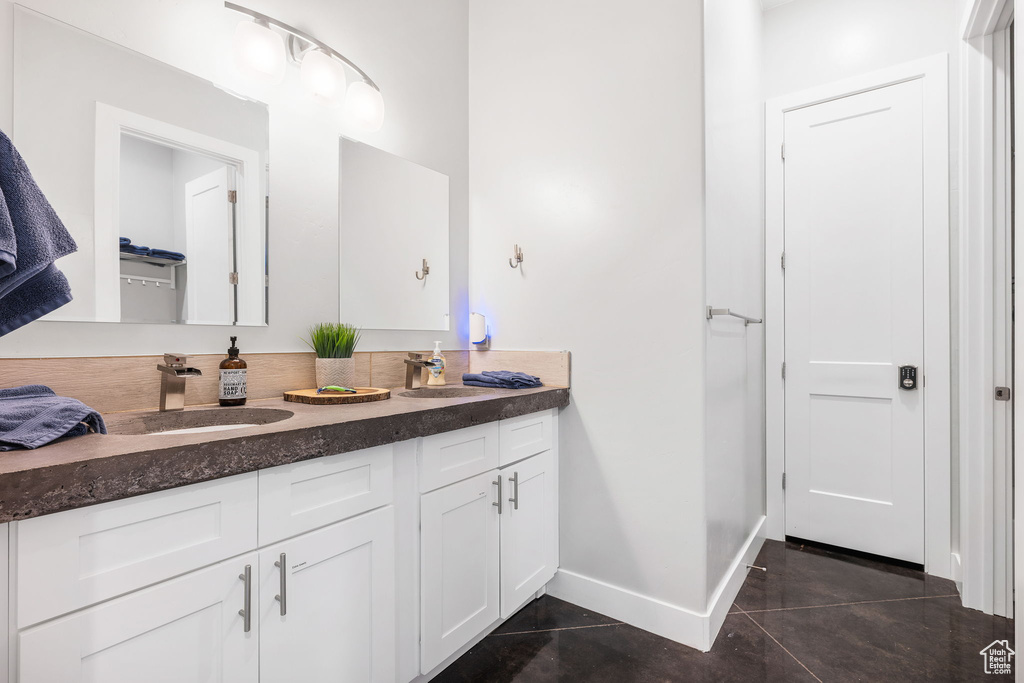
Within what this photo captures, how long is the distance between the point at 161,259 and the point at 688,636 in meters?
2.04

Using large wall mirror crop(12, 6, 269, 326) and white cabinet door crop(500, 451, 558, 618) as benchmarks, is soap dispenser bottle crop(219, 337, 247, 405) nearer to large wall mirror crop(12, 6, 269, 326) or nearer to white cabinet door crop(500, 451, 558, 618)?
large wall mirror crop(12, 6, 269, 326)

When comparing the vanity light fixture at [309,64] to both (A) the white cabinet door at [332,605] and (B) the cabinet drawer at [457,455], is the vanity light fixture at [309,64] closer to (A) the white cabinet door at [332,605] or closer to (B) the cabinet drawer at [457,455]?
(B) the cabinet drawer at [457,455]

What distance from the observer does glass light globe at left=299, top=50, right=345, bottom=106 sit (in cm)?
171

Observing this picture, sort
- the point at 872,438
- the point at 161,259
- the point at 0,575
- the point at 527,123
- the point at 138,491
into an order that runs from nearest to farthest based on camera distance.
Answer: the point at 0,575 → the point at 138,491 → the point at 161,259 → the point at 527,123 → the point at 872,438

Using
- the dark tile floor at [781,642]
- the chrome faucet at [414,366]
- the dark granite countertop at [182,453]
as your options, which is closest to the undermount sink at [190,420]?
the dark granite countertop at [182,453]

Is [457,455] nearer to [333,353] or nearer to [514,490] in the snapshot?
[514,490]

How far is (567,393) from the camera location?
2047mm

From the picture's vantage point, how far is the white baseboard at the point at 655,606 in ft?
5.72

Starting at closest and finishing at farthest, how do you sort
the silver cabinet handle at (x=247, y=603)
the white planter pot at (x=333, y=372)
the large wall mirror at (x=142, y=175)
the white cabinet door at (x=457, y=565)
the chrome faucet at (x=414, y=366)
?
the silver cabinet handle at (x=247, y=603) → the large wall mirror at (x=142, y=175) → the white cabinet door at (x=457, y=565) → the white planter pot at (x=333, y=372) → the chrome faucet at (x=414, y=366)

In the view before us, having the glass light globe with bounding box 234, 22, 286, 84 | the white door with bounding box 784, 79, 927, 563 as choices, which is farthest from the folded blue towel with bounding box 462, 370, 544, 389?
the white door with bounding box 784, 79, 927, 563

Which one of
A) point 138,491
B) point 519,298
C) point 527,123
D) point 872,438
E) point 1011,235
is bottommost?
point 872,438

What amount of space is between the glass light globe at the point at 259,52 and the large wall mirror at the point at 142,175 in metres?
0.09

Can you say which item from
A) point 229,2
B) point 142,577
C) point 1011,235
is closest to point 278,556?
point 142,577

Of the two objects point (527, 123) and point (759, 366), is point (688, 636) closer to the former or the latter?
point (759, 366)
